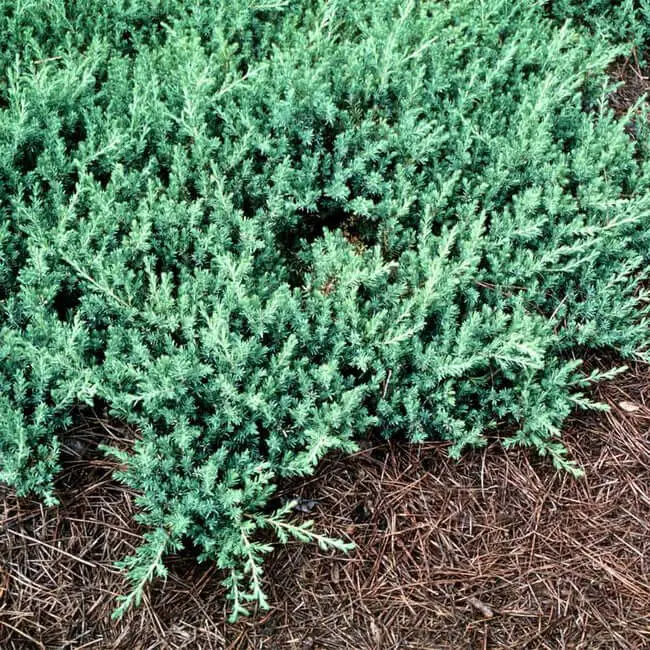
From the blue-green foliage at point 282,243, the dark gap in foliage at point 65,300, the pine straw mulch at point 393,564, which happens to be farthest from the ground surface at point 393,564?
the dark gap in foliage at point 65,300

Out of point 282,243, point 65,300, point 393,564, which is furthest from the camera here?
point 282,243

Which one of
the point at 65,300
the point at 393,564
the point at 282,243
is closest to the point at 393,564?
the point at 393,564

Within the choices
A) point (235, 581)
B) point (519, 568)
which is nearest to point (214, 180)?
point (235, 581)

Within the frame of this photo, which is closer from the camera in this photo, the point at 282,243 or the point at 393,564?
the point at 393,564

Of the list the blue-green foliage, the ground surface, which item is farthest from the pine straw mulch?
the blue-green foliage

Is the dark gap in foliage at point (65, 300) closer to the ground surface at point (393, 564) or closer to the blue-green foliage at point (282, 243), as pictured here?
the blue-green foliage at point (282, 243)

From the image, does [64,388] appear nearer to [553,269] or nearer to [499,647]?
[499,647]

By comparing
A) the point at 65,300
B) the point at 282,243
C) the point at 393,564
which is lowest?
the point at 393,564

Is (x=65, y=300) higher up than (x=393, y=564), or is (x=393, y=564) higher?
(x=65, y=300)

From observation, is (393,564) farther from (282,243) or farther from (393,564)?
(282,243)
